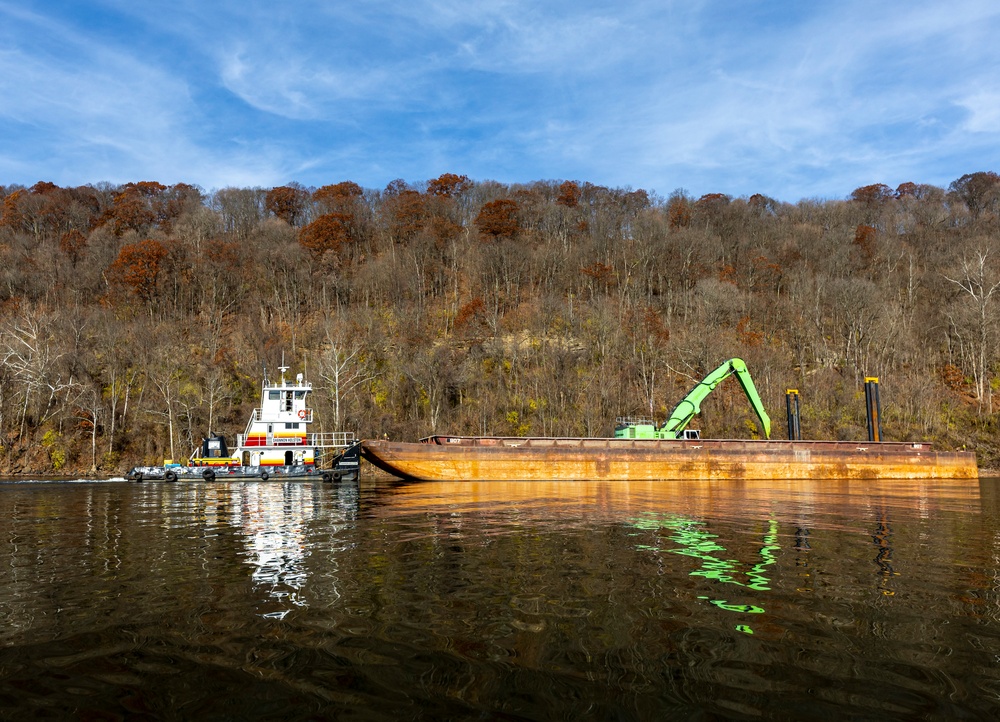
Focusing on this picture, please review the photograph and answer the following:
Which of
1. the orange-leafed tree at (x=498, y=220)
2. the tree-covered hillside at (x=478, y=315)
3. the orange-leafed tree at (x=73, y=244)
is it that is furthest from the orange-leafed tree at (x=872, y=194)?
the orange-leafed tree at (x=73, y=244)

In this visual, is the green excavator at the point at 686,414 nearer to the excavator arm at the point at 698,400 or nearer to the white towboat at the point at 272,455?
the excavator arm at the point at 698,400

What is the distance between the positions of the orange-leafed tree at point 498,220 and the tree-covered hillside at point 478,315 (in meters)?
0.32

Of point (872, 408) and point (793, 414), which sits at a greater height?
point (872, 408)

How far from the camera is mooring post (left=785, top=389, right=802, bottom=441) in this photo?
45.5 m

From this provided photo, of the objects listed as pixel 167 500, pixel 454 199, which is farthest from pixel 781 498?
pixel 454 199

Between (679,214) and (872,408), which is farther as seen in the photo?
(679,214)

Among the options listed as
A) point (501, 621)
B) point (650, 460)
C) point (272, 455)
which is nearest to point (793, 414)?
point (650, 460)

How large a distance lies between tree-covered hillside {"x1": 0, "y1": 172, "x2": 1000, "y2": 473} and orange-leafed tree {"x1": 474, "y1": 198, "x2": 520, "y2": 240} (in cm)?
32

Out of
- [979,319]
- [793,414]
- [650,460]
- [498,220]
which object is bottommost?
[650,460]

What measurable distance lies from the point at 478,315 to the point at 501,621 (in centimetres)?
6091

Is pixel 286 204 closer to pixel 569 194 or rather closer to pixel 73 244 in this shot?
pixel 73 244

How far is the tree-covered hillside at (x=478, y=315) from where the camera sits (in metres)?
54.1

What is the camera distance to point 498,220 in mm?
83812

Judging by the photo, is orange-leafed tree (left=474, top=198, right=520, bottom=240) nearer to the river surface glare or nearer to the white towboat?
the white towboat
